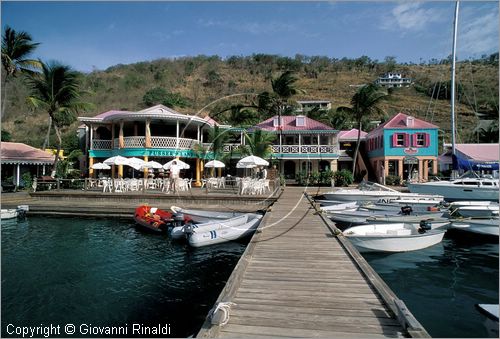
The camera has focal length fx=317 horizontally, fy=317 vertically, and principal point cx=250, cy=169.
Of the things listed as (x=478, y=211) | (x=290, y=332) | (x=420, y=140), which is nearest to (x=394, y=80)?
(x=420, y=140)

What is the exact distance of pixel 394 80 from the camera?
362ft

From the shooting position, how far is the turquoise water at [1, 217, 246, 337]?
727cm

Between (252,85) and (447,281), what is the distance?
3417 inches

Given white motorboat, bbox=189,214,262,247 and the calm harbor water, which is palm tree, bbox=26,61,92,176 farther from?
white motorboat, bbox=189,214,262,247

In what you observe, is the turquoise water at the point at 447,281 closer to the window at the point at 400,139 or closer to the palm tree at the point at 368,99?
the window at the point at 400,139

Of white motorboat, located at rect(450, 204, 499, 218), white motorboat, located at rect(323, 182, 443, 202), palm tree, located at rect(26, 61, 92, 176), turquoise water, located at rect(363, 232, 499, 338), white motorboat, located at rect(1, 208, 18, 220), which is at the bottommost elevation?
turquoise water, located at rect(363, 232, 499, 338)

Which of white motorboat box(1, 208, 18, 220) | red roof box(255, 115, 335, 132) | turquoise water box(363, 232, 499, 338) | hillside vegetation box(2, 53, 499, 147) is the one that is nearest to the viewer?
turquoise water box(363, 232, 499, 338)

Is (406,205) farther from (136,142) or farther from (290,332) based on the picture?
(136,142)

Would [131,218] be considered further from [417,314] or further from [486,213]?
[486,213]

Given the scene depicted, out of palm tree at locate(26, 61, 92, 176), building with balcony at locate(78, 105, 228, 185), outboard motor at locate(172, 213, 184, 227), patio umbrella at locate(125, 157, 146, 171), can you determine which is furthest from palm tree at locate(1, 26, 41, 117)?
outboard motor at locate(172, 213, 184, 227)

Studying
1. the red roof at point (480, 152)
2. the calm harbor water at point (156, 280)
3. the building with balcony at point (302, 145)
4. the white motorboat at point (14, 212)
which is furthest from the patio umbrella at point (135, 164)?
the red roof at point (480, 152)

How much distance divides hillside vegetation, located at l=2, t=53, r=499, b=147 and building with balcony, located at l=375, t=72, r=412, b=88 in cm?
272

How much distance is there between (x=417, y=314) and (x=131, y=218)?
15530mm

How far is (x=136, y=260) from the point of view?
448 inches
